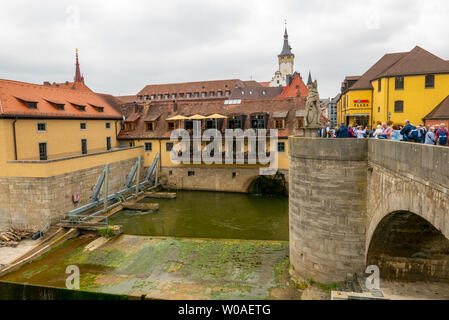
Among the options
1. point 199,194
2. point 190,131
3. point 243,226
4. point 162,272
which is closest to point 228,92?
point 190,131

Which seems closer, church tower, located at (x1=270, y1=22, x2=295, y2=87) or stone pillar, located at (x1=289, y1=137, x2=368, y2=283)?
stone pillar, located at (x1=289, y1=137, x2=368, y2=283)

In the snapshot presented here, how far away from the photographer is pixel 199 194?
35156mm

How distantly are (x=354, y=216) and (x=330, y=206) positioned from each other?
958 mm

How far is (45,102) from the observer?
29.2 metres

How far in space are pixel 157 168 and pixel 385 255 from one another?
28.7 m

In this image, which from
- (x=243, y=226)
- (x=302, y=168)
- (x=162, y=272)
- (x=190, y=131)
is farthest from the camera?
(x=190, y=131)

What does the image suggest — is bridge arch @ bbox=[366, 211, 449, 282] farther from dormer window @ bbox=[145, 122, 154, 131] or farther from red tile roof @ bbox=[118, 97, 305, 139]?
dormer window @ bbox=[145, 122, 154, 131]

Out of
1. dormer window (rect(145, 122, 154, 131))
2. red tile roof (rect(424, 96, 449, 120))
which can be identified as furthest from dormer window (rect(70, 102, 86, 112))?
red tile roof (rect(424, 96, 449, 120))

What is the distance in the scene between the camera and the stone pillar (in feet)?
40.1

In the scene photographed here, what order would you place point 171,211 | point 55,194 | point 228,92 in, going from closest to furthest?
point 55,194 < point 171,211 < point 228,92

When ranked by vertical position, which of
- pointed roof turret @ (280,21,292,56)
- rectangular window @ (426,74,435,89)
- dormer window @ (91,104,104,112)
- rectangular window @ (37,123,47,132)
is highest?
pointed roof turret @ (280,21,292,56)

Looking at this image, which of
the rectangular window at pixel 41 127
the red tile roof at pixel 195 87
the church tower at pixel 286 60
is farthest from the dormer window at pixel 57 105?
the church tower at pixel 286 60
